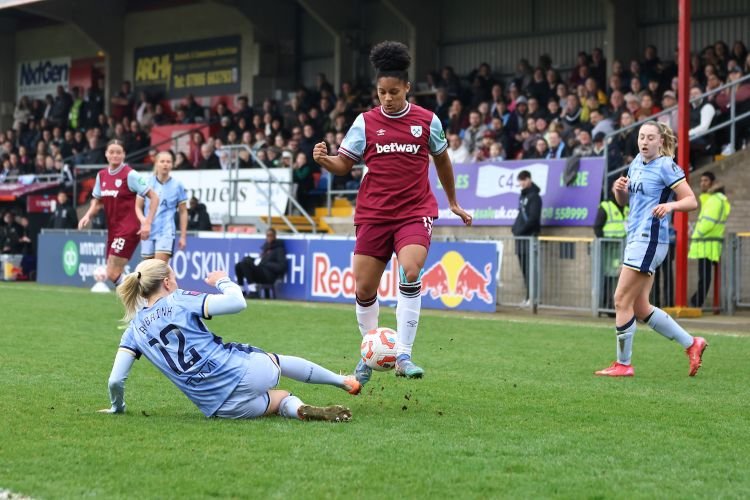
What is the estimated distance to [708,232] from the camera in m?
17.3

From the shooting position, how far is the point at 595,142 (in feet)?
65.1

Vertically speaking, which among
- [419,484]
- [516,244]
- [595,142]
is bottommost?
[419,484]

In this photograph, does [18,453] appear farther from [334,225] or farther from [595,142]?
[334,225]

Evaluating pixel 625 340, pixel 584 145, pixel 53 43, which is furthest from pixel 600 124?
pixel 53 43

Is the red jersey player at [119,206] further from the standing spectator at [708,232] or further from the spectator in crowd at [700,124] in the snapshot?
the spectator in crowd at [700,124]

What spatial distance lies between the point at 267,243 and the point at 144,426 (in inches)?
582

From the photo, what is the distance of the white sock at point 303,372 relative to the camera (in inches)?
290

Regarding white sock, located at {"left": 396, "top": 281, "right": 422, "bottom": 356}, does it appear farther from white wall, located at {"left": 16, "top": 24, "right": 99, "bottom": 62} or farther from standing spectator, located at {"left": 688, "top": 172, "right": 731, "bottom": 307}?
white wall, located at {"left": 16, "top": 24, "right": 99, "bottom": 62}

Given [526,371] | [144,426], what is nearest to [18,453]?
[144,426]

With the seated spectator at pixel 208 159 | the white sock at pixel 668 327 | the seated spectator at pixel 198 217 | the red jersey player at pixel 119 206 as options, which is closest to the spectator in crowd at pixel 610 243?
the red jersey player at pixel 119 206

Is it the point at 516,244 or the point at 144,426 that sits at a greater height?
the point at 516,244

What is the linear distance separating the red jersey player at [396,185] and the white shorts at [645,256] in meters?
2.08

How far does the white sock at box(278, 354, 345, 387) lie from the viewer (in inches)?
290

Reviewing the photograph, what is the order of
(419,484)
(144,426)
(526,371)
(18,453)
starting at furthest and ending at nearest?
(526,371), (144,426), (18,453), (419,484)
